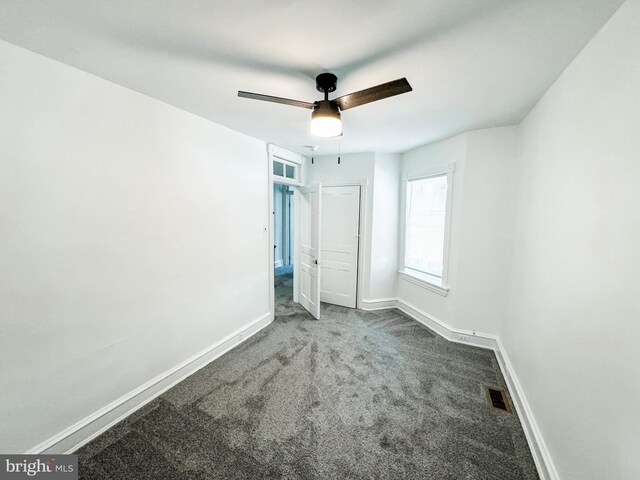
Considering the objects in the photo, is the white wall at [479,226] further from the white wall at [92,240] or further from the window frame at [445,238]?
the white wall at [92,240]

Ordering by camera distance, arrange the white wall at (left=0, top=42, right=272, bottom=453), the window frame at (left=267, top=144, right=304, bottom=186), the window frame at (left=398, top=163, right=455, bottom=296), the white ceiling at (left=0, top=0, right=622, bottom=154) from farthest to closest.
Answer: the window frame at (left=267, top=144, right=304, bottom=186) → the window frame at (left=398, top=163, right=455, bottom=296) → the white wall at (left=0, top=42, right=272, bottom=453) → the white ceiling at (left=0, top=0, right=622, bottom=154)

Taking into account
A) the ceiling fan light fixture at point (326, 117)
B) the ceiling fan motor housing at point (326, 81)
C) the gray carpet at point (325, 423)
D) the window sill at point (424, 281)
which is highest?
the ceiling fan motor housing at point (326, 81)

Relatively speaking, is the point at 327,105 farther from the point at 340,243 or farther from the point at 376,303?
the point at 376,303

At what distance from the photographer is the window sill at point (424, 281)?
3.31m

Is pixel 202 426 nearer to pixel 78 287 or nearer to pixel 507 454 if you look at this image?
pixel 78 287

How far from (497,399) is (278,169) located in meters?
3.72

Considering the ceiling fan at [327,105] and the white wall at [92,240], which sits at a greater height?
the ceiling fan at [327,105]

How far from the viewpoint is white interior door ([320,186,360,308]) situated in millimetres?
4168

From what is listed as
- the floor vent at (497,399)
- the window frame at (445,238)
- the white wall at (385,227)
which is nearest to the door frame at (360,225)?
the white wall at (385,227)

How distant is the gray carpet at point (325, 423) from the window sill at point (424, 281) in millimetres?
709

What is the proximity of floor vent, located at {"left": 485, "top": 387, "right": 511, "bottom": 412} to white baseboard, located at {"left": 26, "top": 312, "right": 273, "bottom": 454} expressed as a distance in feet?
8.74

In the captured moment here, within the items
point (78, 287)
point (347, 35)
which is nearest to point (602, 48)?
point (347, 35)

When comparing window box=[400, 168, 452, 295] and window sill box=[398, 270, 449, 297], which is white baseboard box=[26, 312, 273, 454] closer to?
window sill box=[398, 270, 449, 297]

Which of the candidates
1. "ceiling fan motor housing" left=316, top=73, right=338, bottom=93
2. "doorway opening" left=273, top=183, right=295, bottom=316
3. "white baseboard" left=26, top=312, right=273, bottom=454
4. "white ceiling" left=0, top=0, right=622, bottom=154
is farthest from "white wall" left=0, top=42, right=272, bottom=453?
"doorway opening" left=273, top=183, right=295, bottom=316
